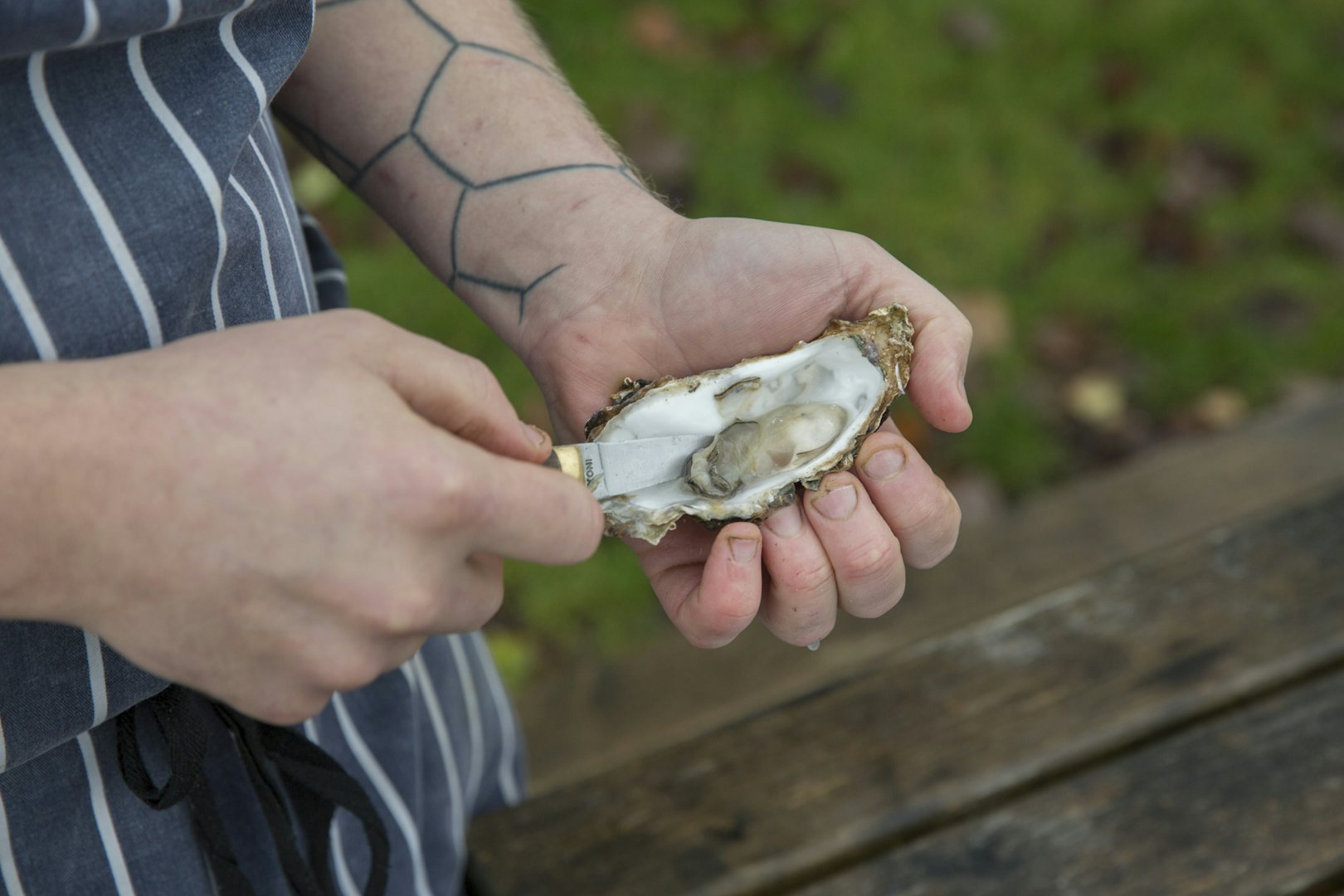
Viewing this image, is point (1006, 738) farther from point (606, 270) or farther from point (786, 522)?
point (606, 270)

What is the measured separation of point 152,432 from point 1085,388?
2.78 meters

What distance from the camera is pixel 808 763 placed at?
1771 millimetres

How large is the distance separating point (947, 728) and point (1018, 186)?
7.29 feet

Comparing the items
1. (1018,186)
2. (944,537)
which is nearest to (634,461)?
(944,537)

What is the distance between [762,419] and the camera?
1.74 metres

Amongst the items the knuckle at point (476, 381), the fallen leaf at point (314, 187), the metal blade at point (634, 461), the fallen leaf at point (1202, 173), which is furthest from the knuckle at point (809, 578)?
the fallen leaf at point (1202, 173)

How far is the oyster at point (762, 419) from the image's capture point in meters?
1.54

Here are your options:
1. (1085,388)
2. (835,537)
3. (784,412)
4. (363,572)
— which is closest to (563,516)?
(363,572)

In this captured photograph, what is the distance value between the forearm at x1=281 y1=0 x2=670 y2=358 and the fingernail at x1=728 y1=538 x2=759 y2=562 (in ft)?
1.43

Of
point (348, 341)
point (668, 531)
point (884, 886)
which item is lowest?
point (884, 886)

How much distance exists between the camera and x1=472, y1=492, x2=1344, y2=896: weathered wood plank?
1691mm

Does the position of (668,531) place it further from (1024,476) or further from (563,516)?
(1024,476)

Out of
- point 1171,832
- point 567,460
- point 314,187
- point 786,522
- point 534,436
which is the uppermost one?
point 534,436

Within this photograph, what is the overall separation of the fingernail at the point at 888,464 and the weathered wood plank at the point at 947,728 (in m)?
0.56
